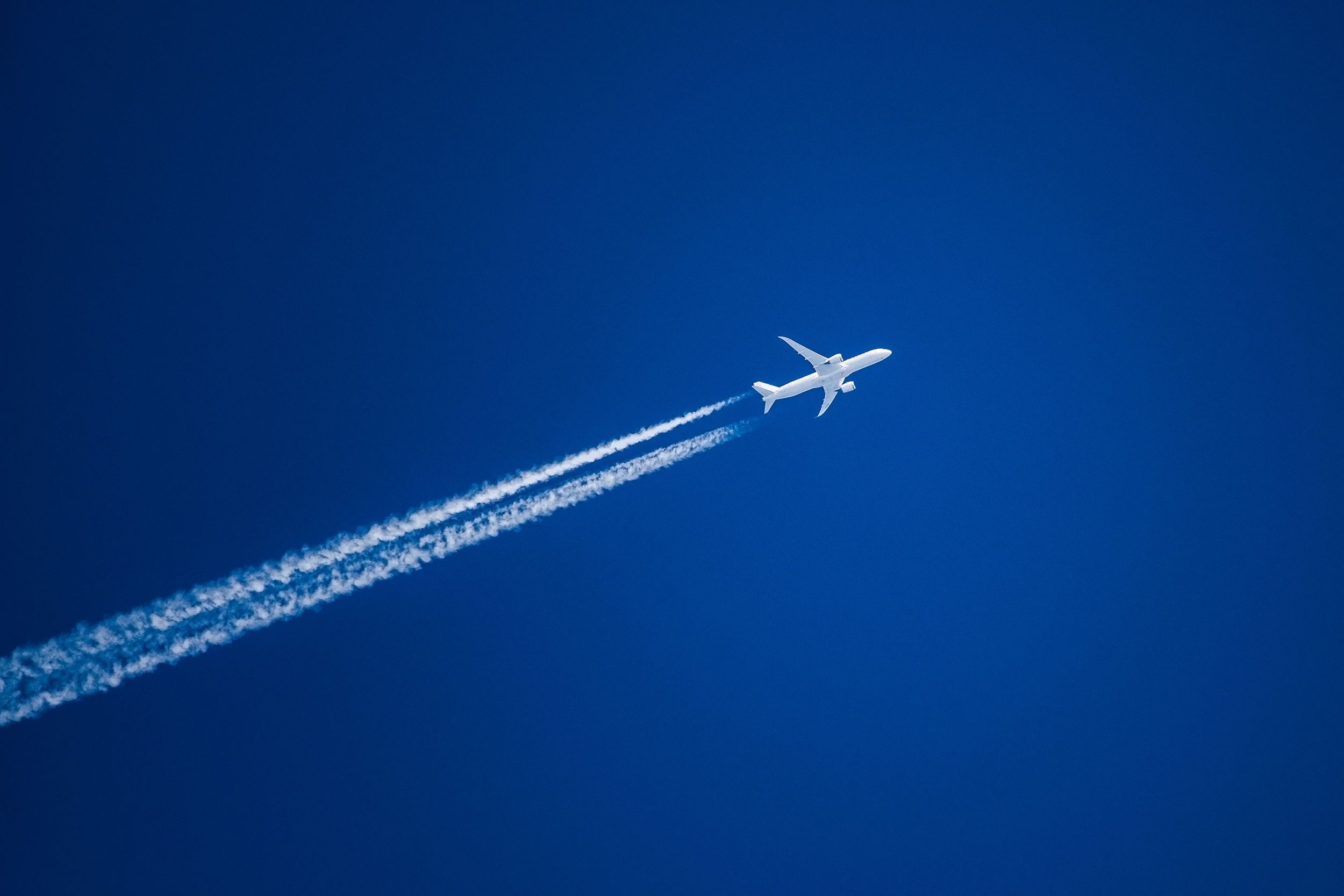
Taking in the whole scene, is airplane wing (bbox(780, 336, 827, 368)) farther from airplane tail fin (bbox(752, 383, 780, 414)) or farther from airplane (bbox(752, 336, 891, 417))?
airplane tail fin (bbox(752, 383, 780, 414))

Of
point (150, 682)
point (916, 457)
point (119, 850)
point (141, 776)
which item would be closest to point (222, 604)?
point (150, 682)

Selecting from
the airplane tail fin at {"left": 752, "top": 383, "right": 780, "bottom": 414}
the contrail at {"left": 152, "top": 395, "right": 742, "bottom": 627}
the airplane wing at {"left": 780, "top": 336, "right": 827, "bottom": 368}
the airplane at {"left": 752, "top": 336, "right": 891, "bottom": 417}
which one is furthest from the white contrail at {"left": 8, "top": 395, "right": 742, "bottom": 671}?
the airplane wing at {"left": 780, "top": 336, "right": 827, "bottom": 368}

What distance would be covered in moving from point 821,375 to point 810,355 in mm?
864

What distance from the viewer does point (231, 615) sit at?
74.9 ft

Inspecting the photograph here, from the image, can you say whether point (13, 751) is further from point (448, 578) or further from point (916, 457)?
point (916, 457)

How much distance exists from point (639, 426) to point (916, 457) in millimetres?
11881

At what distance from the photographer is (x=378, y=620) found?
26438 millimetres

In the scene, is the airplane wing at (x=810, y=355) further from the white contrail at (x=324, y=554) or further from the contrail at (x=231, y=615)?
the contrail at (x=231, y=615)

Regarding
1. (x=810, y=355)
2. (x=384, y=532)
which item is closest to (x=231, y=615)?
(x=384, y=532)

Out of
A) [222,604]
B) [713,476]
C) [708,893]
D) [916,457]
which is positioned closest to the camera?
[222,604]

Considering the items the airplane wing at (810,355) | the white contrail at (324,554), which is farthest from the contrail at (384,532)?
the airplane wing at (810,355)

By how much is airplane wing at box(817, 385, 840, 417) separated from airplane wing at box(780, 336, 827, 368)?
3.88 feet

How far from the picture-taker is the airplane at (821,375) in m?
28.7

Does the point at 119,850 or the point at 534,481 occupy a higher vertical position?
the point at 534,481
